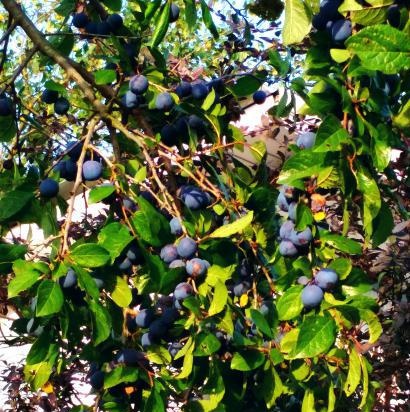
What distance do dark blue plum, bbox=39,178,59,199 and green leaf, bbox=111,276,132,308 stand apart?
192 mm

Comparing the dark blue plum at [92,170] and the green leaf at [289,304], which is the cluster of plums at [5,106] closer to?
the dark blue plum at [92,170]

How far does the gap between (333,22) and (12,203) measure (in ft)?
2.04

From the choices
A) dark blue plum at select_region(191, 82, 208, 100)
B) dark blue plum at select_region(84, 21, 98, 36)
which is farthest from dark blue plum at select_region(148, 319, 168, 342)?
dark blue plum at select_region(84, 21, 98, 36)

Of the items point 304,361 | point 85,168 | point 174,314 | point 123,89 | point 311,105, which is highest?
point 123,89

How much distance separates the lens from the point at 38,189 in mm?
1371

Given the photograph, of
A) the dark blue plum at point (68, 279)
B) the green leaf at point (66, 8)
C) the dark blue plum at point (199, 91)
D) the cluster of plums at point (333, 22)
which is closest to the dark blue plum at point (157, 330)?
the dark blue plum at point (68, 279)

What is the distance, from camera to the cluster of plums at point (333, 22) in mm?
1129

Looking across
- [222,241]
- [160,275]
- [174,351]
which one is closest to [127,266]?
[160,275]

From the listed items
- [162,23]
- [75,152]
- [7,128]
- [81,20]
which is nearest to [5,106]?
[7,128]

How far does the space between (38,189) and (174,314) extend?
0.34 metres

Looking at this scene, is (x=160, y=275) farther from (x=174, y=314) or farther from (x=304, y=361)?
(x=304, y=361)

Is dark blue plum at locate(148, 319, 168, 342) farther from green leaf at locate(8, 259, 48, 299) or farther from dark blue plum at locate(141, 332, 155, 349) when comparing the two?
green leaf at locate(8, 259, 48, 299)

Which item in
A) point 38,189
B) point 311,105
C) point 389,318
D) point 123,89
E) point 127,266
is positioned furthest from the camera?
point 389,318

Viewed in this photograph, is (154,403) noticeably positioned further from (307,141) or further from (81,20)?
(81,20)
